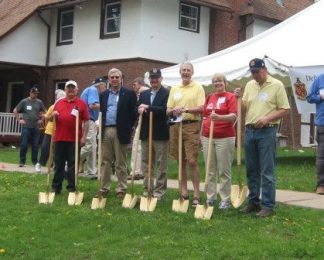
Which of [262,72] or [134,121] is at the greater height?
[262,72]

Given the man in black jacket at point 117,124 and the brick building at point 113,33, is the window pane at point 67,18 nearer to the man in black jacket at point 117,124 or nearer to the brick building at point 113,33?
the brick building at point 113,33

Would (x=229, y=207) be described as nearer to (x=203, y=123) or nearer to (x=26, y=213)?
(x=203, y=123)

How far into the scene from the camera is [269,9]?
83.7 feet

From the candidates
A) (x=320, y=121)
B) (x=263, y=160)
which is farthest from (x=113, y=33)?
(x=263, y=160)

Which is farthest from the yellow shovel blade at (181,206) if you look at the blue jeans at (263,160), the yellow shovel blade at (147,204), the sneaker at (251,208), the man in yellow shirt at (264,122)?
the man in yellow shirt at (264,122)

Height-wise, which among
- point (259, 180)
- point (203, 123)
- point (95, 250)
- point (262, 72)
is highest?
point (262, 72)

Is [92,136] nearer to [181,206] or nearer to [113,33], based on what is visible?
[181,206]

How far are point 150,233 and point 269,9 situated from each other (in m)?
20.3

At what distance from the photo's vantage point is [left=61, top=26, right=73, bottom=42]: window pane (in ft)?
78.4

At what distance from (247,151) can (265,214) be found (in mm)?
843

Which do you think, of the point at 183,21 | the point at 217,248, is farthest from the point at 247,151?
the point at 183,21

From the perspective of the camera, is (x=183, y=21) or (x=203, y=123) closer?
(x=203, y=123)

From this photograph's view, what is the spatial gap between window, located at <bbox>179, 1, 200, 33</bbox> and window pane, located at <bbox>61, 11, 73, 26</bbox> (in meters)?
4.55

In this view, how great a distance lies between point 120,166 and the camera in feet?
29.9
